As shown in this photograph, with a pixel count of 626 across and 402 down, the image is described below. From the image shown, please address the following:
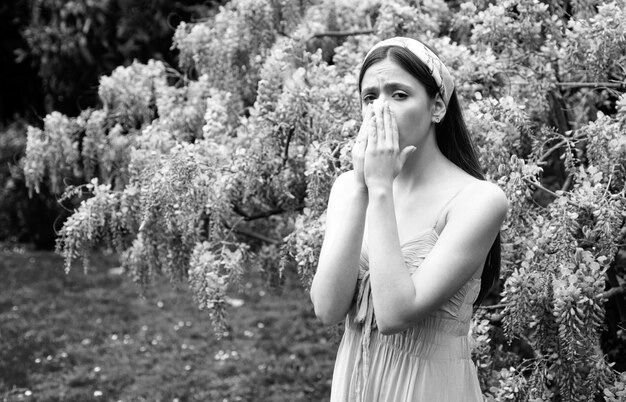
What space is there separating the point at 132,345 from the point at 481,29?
444cm

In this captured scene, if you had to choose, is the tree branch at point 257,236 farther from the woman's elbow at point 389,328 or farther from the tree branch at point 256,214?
the woman's elbow at point 389,328

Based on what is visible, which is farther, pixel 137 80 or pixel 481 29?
pixel 137 80

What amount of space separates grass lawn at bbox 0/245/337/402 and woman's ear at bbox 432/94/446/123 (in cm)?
238

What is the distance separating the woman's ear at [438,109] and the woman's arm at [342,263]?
329 millimetres

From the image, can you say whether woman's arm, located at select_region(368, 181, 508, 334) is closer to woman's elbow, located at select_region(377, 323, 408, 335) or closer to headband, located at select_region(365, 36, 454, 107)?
woman's elbow, located at select_region(377, 323, 408, 335)

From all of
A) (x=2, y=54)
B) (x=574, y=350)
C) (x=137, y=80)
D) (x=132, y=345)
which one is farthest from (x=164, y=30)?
(x=574, y=350)

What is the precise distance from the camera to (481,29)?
4039 mm

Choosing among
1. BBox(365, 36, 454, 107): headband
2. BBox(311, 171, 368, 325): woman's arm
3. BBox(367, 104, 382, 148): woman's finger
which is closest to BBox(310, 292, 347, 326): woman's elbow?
BBox(311, 171, 368, 325): woman's arm

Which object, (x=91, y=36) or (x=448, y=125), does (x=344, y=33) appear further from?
(x=91, y=36)

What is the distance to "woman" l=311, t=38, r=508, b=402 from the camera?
220 centimetres

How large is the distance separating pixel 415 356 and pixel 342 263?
328 mm

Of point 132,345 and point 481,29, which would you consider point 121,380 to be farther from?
point 481,29

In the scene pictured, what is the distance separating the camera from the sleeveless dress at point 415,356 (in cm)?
231

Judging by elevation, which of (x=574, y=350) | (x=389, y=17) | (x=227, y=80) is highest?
(x=389, y=17)
